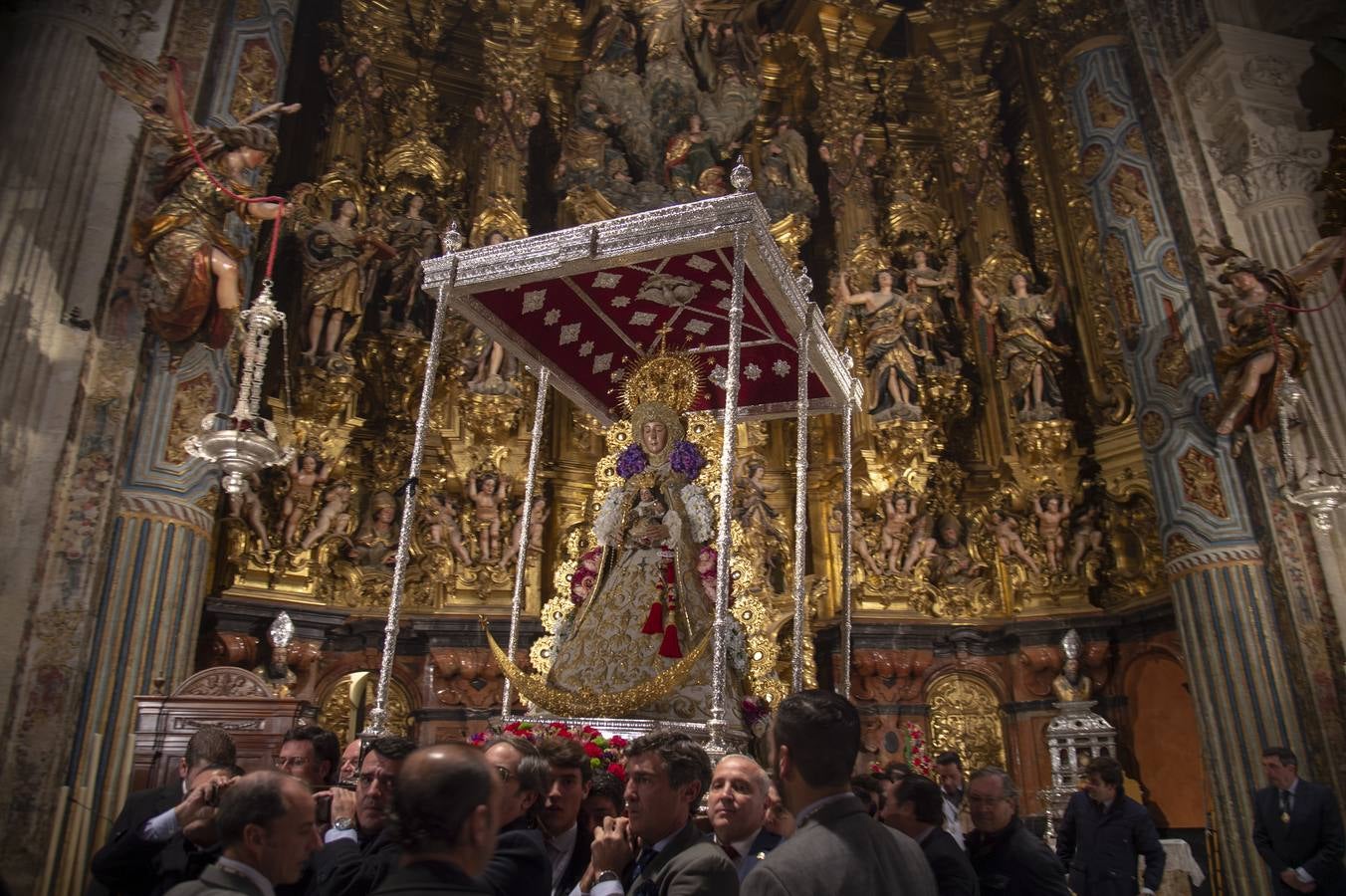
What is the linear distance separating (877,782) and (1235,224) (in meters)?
7.58

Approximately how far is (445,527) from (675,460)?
3.91 metres

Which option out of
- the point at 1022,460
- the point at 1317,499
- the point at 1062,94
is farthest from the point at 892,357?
the point at 1317,499

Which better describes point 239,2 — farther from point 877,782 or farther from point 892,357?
point 877,782

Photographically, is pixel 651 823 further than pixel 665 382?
No

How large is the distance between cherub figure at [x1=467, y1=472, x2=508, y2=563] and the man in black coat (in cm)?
660

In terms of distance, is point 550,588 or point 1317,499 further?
point 550,588

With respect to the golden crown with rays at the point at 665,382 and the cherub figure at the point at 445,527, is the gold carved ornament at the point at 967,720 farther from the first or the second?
the cherub figure at the point at 445,527

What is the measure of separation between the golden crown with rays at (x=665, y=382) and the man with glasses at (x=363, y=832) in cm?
458

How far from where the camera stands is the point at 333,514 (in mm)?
9711

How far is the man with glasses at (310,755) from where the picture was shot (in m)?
3.68

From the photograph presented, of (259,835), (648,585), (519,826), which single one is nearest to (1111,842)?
(648,585)

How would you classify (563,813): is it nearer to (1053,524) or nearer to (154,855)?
(154,855)

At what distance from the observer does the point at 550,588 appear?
34.2ft

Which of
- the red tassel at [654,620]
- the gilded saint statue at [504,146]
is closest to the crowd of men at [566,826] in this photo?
the red tassel at [654,620]
